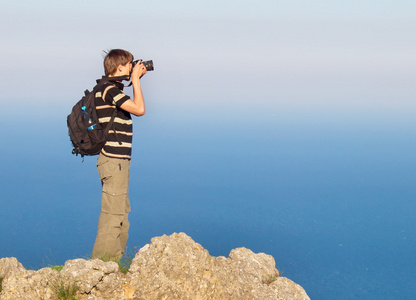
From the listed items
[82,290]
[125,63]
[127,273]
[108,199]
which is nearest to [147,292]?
[127,273]

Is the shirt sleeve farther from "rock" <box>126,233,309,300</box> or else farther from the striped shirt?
"rock" <box>126,233,309,300</box>

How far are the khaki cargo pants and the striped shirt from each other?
116 millimetres

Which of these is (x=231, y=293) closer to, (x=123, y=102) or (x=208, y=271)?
(x=208, y=271)

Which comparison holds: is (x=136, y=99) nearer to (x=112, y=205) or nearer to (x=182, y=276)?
(x=112, y=205)

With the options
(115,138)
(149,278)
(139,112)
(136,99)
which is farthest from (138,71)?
(149,278)

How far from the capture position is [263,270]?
7543 mm

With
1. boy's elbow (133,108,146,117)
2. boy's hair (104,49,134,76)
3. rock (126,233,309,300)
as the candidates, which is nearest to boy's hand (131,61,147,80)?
boy's hair (104,49,134,76)

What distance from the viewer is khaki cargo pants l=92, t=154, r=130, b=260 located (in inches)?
264

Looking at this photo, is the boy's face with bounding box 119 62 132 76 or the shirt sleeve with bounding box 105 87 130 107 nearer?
the shirt sleeve with bounding box 105 87 130 107

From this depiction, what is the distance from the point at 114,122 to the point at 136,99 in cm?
41

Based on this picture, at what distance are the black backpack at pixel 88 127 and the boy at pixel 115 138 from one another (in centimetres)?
6

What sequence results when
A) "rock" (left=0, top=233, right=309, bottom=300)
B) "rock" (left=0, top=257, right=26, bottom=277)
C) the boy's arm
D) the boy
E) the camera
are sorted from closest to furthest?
"rock" (left=0, top=233, right=309, bottom=300) < "rock" (left=0, top=257, right=26, bottom=277) < the boy's arm < the boy < the camera

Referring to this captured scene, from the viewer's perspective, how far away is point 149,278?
6488 mm

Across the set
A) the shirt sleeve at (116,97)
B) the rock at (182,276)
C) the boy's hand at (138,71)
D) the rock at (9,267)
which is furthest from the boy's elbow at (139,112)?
the rock at (9,267)
